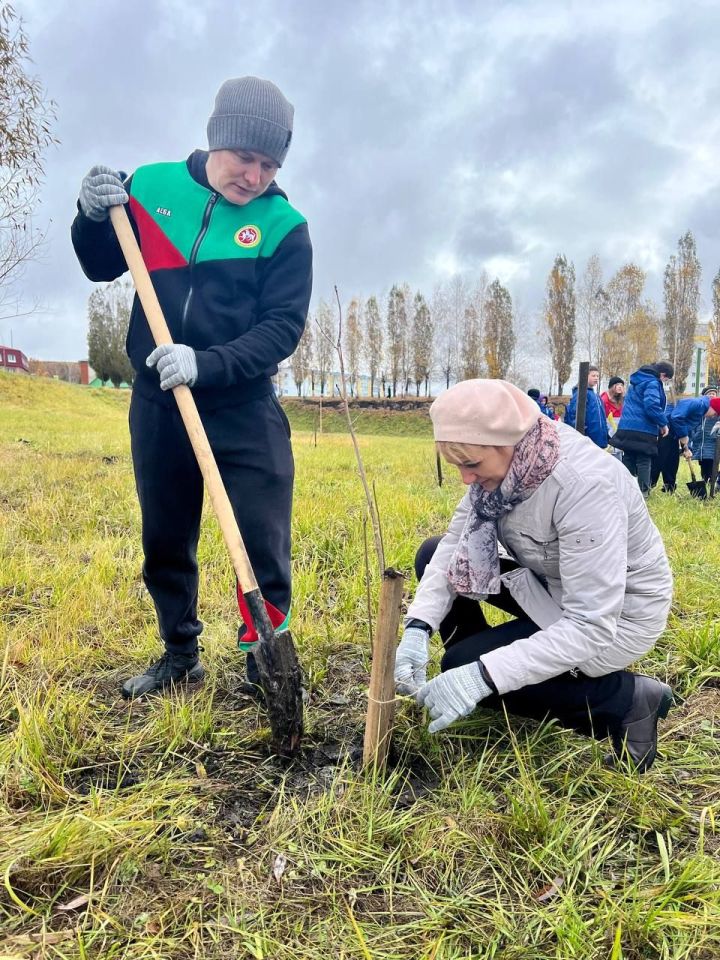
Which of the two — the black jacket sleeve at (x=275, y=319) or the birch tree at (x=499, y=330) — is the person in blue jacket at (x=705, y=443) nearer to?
the black jacket sleeve at (x=275, y=319)

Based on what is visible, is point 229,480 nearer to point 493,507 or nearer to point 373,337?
point 493,507

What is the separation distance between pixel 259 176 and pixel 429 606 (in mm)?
1544

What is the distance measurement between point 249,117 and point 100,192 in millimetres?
551

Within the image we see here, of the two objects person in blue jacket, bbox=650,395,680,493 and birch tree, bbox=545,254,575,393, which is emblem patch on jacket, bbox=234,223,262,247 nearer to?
person in blue jacket, bbox=650,395,680,493

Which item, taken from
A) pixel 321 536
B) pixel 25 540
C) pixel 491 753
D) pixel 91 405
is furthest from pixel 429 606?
pixel 91 405

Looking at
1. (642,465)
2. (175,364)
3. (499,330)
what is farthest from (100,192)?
(499,330)

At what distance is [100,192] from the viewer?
205cm

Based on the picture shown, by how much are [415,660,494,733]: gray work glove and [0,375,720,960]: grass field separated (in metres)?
0.20

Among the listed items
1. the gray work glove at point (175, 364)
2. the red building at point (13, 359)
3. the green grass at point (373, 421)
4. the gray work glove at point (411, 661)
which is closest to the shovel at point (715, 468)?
the gray work glove at point (411, 661)

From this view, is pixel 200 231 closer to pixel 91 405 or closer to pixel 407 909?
pixel 407 909

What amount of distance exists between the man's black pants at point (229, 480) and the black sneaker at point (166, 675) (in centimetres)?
35

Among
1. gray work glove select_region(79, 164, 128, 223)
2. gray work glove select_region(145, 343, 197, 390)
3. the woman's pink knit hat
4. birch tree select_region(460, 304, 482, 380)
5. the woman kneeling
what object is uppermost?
birch tree select_region(460, 304, 482, 380)

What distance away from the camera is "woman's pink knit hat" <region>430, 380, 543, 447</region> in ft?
5.69

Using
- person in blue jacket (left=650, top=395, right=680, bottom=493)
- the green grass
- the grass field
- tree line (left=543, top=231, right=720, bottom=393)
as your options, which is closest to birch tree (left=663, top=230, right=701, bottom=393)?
tree line (left=543, top=231, right=720, bottom=393)
